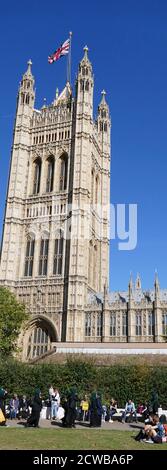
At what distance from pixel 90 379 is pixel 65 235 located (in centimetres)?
2588

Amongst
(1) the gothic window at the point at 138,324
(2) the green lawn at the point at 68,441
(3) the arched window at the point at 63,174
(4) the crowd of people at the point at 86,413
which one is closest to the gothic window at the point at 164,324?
(1) the gothic window at the point at 138,324

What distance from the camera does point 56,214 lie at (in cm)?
5306

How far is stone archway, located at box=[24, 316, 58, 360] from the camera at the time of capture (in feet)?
157

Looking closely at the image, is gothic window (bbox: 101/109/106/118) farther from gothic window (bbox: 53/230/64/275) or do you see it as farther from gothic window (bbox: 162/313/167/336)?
gothic window (bbox: 162/313/167/336)

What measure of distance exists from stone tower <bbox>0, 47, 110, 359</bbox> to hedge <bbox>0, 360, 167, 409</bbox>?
1775cm

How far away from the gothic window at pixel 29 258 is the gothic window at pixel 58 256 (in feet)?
10.3

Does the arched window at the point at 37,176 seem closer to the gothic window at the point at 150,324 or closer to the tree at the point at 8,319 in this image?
the tree at the point at 8,319

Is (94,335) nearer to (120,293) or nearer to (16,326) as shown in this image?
(120,293)

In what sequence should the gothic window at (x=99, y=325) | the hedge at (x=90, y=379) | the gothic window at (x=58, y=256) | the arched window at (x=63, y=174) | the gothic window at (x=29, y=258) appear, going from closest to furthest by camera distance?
the hedge at (x=90, y=379) < the gothic window at (x=99, y=325) < the gothic window at (x=58, y=256) < the gothic window at (x=29, y=258) < the arched window at (x=63, y=174)

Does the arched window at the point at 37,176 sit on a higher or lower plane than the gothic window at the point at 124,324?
higher

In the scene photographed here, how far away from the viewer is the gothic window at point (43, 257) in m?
51.4

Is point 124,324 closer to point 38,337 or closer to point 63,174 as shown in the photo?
point 38,337

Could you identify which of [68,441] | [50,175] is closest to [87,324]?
[50,175]
